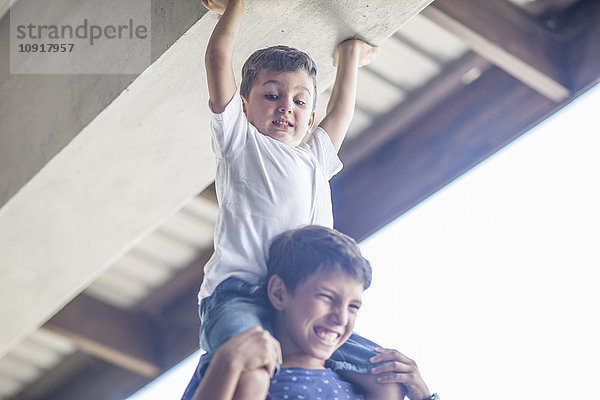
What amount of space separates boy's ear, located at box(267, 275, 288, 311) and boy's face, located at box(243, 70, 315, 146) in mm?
490

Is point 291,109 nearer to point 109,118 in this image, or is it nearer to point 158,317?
point 109,118

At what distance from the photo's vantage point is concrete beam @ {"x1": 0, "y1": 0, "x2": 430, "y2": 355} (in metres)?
3.24

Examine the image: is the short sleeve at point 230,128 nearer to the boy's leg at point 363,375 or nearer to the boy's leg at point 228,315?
the boy's leg at point 228,315

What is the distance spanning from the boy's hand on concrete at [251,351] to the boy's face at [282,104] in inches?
27.4

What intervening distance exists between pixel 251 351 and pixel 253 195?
0.52m

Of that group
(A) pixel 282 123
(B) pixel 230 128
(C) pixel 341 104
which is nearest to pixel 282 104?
(A) pixel 282 123

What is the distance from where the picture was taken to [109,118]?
11.9 ft

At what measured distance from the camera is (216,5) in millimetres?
2930

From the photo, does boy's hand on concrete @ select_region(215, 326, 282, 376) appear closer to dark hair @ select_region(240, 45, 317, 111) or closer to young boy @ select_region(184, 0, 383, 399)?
young boy @ select_region(184, 0, 383, 399)

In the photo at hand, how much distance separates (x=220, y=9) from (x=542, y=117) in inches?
68.2

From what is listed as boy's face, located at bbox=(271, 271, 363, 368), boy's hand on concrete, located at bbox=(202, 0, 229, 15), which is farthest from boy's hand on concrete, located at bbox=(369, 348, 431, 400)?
boy's hand on concrete, located at bbox=(202, 0, 229, 15)

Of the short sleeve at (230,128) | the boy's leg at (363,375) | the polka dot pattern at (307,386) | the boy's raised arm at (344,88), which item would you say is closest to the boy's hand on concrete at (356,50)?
the boy's raised arm at (344,88)

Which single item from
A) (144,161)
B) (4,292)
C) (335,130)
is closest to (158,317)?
(4,292)

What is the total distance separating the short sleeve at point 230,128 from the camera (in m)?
2.43
